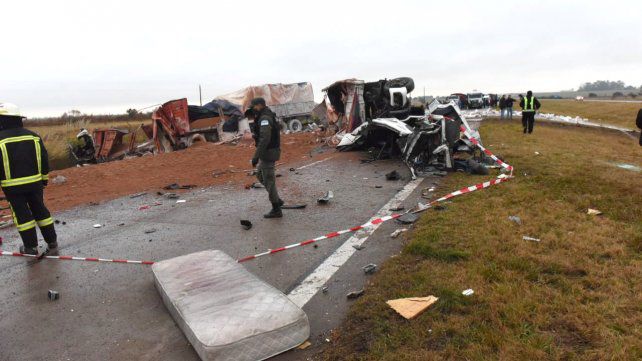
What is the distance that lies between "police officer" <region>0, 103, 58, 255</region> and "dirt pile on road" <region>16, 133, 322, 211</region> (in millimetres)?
3477

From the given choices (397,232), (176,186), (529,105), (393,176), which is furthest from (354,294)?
(529,105)

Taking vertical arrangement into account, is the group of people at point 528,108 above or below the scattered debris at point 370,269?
above

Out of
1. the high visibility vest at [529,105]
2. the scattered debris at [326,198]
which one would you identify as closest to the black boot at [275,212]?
the scattered debris at [326,198]

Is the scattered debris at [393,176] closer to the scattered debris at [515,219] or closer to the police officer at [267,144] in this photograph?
the police officer at [267,144]

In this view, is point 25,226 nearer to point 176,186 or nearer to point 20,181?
point 20,181

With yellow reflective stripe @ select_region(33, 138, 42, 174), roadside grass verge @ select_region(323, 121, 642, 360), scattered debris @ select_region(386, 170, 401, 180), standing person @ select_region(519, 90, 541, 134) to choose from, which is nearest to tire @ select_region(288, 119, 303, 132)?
standing person @ select_region(519, 90, 541, 134)

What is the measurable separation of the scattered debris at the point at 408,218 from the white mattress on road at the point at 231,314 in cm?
238

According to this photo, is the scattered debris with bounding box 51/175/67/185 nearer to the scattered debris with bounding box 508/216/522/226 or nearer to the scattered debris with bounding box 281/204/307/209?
the scattered debris with bounding box 281/204/307/209

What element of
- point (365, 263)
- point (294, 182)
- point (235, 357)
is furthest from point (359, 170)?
point (235, 357)

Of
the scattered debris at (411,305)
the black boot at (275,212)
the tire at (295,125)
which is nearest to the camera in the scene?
the scattered debris at (411,305)

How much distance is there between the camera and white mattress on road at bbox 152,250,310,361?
2.74 metres

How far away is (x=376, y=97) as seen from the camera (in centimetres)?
1380

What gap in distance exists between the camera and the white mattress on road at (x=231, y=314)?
108 inches

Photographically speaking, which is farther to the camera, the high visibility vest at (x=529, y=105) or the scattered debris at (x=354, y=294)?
the high visibility vest at (x=529, y=105)
